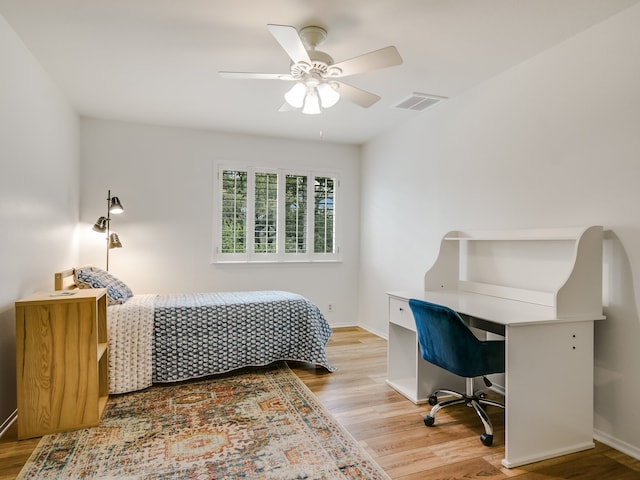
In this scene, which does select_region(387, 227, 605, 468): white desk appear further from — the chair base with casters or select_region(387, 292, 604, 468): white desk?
the chair base with casters

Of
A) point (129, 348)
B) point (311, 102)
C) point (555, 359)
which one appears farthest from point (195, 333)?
point (555, 359)

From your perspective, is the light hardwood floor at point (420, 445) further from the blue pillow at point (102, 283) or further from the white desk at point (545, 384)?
the blue pillow at point (102, 283)

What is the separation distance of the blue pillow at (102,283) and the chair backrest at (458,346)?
242 cm

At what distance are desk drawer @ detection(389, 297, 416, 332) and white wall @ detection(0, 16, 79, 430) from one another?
8.71 ft

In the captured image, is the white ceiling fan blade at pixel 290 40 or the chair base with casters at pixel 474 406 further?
the chair base with casters at pixel 474 406

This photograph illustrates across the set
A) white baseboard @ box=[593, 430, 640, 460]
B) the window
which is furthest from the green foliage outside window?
white baseboard @ box=[593, 430, 640, 460]

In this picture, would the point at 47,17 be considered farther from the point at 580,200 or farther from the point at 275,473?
the point at 580,200

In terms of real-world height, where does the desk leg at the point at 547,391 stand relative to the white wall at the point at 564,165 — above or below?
below

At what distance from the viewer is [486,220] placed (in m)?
3.21

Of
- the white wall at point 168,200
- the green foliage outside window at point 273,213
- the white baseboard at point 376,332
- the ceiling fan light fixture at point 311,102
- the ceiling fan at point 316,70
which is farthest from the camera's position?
the green foliage outside window at point 273,213

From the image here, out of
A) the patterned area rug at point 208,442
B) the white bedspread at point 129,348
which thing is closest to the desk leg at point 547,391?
the patterned area rug at point 208,442

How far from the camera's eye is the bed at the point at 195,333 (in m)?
3.01

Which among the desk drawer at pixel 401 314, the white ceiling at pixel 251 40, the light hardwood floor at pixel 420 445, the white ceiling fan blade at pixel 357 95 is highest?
the white ceiling at pixel 251 40

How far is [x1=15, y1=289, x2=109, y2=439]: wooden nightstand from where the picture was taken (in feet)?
7.54
